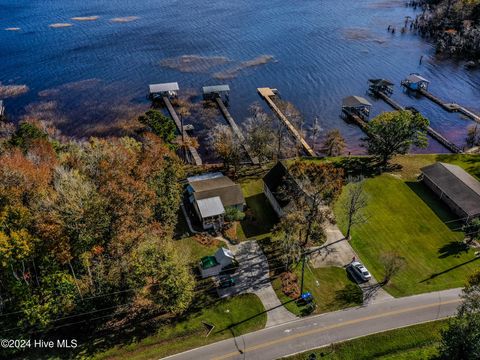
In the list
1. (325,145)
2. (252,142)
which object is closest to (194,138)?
(252,142)

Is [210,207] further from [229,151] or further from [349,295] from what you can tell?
[349,295]

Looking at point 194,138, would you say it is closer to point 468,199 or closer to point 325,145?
point 325,145

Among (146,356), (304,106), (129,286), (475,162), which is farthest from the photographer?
(304,106)

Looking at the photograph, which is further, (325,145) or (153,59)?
(153,59)

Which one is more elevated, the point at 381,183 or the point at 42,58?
the point at 42,58

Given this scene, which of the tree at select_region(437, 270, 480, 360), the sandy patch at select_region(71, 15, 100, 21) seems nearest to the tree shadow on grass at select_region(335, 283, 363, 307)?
the tree at select_region(437, 270, 480, 360)

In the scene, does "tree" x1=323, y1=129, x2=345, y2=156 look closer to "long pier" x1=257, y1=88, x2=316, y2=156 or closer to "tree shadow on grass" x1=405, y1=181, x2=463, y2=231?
"long pier" x1=257, y1=88, x2=316, y2=156
